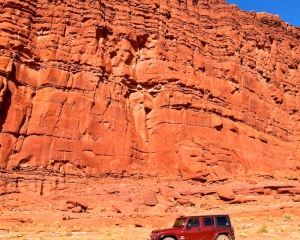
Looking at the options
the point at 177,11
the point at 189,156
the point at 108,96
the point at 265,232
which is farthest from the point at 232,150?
the point at 265,232

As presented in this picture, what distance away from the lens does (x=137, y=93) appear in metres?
38.8

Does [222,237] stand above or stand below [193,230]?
below

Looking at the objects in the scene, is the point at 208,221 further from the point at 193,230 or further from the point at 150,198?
the point at 150,198

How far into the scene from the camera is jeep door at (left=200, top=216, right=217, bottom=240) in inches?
589

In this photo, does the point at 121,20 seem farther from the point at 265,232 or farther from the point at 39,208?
the point at 265,232

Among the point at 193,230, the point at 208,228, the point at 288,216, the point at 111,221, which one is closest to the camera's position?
the point at 193,230

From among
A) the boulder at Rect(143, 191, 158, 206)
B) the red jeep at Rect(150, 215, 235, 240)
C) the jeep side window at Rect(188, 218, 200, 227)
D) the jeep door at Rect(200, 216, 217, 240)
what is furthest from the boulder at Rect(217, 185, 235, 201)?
the jeep side window at Rect(188, 218, 200, 227)

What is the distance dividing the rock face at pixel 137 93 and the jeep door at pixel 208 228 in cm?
1792

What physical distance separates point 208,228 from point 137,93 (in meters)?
24.9

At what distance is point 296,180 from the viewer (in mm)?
41938

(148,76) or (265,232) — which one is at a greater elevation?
(148,76)

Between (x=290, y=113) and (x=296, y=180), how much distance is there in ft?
40.9

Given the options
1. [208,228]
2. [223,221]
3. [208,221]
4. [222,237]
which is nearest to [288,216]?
[223,221]

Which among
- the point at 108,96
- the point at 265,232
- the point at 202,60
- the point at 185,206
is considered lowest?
the point at 265,232
